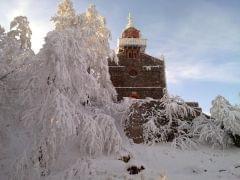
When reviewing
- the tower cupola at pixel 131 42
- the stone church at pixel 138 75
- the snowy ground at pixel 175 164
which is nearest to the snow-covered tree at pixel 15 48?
the snowy ground at pixel 175 164

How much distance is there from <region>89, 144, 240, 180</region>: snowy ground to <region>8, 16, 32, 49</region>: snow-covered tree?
645cm

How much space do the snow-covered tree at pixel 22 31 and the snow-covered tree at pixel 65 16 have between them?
404 inches

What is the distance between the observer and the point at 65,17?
26.8 meters

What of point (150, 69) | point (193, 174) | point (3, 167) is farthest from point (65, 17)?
point (3, 167)

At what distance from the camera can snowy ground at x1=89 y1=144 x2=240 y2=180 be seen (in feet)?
55.1

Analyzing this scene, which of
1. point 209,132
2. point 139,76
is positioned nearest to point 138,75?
point 139,76

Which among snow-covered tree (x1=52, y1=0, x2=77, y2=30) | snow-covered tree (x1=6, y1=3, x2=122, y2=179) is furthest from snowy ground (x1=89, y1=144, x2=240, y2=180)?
snow-covered tree (x1=52, y1=0, x2=77, y2=30)

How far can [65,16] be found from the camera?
1064 inches

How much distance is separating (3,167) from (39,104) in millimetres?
2394

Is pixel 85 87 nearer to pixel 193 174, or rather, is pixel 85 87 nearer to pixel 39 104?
pixel 39 104

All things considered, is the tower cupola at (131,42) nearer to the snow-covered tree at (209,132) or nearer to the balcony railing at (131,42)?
the balcony railing at (131,42)

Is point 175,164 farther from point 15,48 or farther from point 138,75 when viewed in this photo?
point 138,75

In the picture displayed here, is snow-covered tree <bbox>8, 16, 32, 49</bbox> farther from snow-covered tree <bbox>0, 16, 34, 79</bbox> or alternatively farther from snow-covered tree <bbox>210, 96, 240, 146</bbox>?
snow-covered tree <bbox>210, 96, 240, 146</bbox>

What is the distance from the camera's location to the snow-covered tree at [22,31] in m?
14.7
